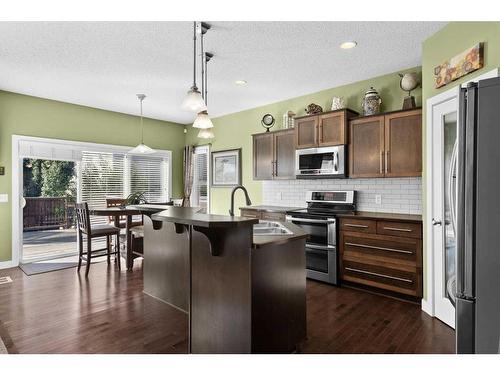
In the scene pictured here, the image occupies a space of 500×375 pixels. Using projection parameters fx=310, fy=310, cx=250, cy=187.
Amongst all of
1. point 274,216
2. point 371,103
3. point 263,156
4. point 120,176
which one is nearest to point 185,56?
point 263,156

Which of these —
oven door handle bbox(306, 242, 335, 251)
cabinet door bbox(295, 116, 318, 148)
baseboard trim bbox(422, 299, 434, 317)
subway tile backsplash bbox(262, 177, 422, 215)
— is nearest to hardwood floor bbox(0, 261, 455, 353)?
baseboard trim bbox(422, 299, 434, 317)

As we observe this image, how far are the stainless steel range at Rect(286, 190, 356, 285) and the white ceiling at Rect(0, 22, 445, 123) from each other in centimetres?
168

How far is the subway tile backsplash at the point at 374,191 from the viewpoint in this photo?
3.76 metres

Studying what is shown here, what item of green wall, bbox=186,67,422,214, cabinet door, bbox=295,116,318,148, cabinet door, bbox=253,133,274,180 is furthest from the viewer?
cabinet door, bbox=253,133,274,180

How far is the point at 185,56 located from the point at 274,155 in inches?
82.0

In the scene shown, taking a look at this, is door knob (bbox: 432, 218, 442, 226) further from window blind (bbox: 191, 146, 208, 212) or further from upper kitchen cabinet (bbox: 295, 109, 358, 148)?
window blind (bbox: 191, 146, 208, 212)

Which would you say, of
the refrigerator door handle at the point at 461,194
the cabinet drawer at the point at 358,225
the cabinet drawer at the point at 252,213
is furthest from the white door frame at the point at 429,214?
the cabinet drawer at the point at 252,213

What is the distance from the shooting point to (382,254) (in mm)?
3402

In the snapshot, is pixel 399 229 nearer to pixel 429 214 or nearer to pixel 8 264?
pixel 429 214

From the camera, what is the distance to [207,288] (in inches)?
84.8

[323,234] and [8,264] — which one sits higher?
[323,234]

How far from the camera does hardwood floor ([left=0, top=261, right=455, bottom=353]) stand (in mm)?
2363

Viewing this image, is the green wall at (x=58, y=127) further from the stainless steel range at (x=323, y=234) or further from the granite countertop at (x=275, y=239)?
the granite countertop at (x=275, y=239)
